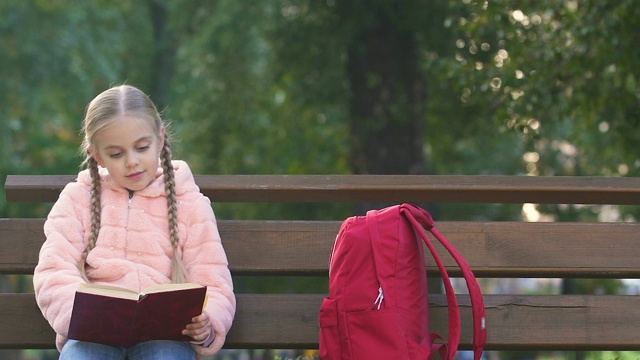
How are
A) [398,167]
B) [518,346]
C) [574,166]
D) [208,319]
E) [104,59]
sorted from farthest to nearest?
1. [574,166]
2. [104,59]
3. [398,167]
4. [518,346]
5. [208,319]

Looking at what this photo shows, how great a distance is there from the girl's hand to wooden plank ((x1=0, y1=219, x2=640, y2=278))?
60 cm

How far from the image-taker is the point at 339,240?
3730 millimetres

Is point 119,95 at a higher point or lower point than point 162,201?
higher

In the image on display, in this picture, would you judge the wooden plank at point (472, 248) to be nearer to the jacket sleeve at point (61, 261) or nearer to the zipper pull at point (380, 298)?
the jacket sleeve at point (61, 261)

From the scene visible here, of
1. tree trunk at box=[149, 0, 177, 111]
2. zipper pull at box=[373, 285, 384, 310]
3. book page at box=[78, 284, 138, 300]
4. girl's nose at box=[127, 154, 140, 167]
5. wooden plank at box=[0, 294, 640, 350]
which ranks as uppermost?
tree trunk at box=[149, 0, 177, 111]

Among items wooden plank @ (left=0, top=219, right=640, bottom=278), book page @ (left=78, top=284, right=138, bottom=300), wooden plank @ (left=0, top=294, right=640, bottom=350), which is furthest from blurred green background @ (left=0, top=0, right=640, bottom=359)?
book page @ (left=78, top=284, right=138, bottom=300)

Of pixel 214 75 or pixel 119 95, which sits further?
pixel 214 75

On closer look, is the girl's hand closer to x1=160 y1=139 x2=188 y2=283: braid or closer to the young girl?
the young girl

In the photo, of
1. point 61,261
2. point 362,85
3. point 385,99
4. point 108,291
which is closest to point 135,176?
point 61,261

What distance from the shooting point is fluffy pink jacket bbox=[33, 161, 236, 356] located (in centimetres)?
366

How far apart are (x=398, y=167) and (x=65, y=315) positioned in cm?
745

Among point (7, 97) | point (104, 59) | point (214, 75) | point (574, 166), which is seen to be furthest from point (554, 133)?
point (7, 97)

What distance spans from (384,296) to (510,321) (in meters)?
0.72

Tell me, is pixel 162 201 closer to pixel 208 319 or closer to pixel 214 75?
pixel 208 319
